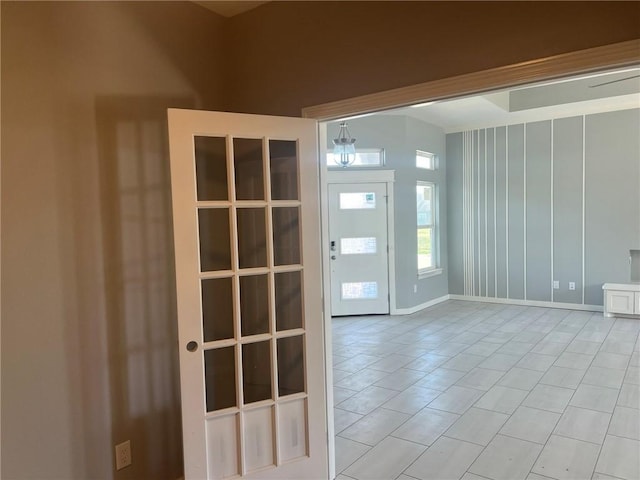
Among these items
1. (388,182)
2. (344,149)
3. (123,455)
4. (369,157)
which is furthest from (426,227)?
(123,455)

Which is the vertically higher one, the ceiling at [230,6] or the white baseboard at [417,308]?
the ceiling at [230,6]

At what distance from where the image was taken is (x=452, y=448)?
9.51 feet

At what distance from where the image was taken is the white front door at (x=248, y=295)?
2.19 m

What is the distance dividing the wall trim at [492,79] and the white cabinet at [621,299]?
564 centimetres

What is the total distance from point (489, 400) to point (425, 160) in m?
4.82

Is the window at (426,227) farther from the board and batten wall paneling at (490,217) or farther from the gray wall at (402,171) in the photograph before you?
the board and batten wall paneling at (490,217)

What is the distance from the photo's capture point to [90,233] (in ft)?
6.97

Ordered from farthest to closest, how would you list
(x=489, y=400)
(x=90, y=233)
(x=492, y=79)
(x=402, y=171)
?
(x=402, y=171) < (x=489, y=400) < (x=90, y=233) < (x=492, y=79)

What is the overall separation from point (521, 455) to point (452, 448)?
0.42 m

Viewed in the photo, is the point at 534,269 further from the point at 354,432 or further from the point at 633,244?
A: the point at 354,432

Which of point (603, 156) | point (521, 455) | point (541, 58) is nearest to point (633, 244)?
point (603, 156)

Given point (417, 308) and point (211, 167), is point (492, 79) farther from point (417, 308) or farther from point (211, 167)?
point (417, 308)

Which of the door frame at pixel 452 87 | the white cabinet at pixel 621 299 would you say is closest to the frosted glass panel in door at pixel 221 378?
the door frame at pixel 452 87

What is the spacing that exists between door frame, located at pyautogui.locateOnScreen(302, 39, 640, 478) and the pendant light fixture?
10.7ft
